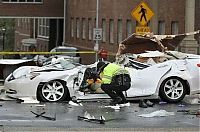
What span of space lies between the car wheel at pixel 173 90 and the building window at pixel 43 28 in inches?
2240

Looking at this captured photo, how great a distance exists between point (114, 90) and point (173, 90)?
69.8 inches

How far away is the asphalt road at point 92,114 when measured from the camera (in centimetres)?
1105

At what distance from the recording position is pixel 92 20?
52.9 metres

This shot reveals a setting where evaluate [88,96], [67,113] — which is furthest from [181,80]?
[67,113]

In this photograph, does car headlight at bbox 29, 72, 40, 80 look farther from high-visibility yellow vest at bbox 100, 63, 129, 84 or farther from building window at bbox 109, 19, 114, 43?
building window at bbox 109, 19, 114, 43

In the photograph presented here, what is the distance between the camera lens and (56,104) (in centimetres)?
1523

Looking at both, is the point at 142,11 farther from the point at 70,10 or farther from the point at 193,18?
the point at 70,10

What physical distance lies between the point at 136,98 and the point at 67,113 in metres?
2.65

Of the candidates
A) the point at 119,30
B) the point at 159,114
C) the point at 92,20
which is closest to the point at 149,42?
the point at 159,114

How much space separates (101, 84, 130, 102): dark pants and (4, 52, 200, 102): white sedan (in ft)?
1.90

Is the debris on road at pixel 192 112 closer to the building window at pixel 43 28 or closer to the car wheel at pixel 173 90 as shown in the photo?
the car wheel at pixel 173 90

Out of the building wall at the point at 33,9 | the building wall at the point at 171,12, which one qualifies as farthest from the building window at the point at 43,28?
the building wall at the point at 171,12

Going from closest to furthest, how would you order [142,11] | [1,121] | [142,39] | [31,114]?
1. [1,121]
2. [31,114]
3. [142,39]
4. [142,11]

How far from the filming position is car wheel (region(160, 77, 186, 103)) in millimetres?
15469
